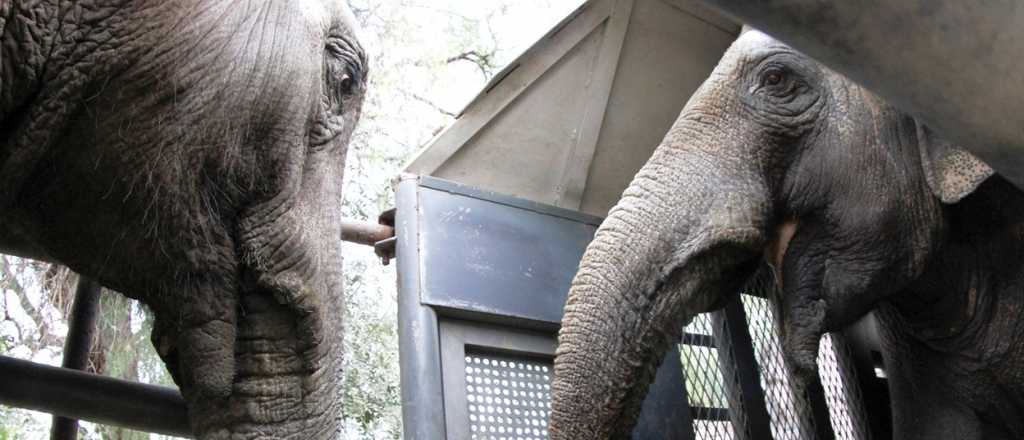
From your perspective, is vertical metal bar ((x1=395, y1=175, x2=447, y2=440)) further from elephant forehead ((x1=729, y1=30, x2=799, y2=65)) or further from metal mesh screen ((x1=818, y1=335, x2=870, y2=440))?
metal mesh screen ((x1=818, y1=335, x2=870, y2=440))

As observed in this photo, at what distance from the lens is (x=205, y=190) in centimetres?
251

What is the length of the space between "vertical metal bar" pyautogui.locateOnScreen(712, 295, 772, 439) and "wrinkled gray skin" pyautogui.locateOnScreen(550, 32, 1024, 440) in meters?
0.57

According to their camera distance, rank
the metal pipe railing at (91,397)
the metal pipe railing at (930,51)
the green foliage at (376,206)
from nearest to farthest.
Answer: the metal pipe railing at (930,51), the metal pipe railing at (91,397), the green foliage at (376,206)

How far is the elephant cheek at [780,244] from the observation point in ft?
9.59

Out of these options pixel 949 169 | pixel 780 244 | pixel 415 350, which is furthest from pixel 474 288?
pixel 949 169

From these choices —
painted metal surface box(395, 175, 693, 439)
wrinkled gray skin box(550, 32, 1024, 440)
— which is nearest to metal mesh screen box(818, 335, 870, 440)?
painted metal surface box(395, 175, 693, 439)

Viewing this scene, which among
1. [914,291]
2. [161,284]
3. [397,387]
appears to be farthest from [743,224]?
[397,387]

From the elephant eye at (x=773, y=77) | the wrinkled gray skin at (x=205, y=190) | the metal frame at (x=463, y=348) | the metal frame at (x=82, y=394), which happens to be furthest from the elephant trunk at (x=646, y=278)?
the metal frame at (x=82, y=394)

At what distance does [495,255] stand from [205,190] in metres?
0.98

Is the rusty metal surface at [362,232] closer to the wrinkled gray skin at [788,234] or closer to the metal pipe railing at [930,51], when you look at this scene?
the wrinkled gray skin at [788,234]

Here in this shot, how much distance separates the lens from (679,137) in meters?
2.98

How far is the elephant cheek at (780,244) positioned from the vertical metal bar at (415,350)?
79 centimetres

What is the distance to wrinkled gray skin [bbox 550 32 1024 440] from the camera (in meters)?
2.73

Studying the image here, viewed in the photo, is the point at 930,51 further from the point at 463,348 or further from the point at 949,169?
the point at 463,348
